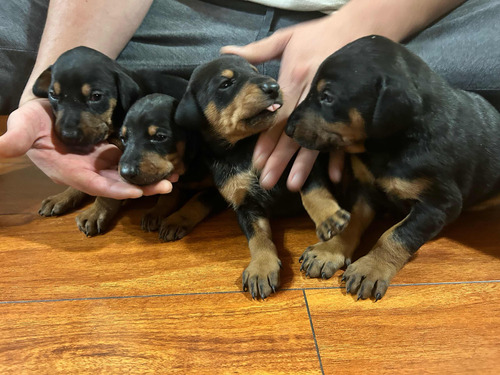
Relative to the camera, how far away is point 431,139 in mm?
1599

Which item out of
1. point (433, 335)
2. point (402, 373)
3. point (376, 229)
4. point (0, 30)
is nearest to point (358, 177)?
point (376, 229)

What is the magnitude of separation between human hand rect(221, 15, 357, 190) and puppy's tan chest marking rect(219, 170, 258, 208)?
8 cm

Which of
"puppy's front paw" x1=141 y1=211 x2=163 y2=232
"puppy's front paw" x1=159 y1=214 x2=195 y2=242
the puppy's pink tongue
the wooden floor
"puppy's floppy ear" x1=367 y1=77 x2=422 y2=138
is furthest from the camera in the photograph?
"puppy's front paw" x1=141 y1=211 x2=163 y2=232

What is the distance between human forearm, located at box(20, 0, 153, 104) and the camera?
2.29 m

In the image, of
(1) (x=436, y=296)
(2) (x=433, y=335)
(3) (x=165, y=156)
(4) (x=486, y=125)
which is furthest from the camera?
(3) (x=165, y=156)

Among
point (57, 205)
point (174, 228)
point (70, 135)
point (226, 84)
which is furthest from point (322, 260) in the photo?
point (57, 205)

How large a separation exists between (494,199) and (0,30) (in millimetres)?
2878

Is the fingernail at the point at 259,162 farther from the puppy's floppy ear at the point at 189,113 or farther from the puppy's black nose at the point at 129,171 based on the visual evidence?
the puppy's black nose at the point at 129,171

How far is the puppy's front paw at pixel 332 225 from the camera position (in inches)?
64.5

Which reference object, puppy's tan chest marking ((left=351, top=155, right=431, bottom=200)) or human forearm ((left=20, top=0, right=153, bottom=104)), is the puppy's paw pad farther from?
puppy's tan chest marking ((left=351, top=155, right=431, bottom=200))

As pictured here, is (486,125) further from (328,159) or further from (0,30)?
(0,30)

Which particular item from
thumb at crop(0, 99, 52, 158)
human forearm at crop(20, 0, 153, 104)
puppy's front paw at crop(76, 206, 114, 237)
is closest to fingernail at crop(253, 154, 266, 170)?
puppy's front paw at crop(76, 206, 114, 237)

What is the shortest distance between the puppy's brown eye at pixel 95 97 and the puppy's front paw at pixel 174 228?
69cm

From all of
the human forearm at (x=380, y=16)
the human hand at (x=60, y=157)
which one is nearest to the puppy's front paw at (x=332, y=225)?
the human hand at (x=60, y=157)
